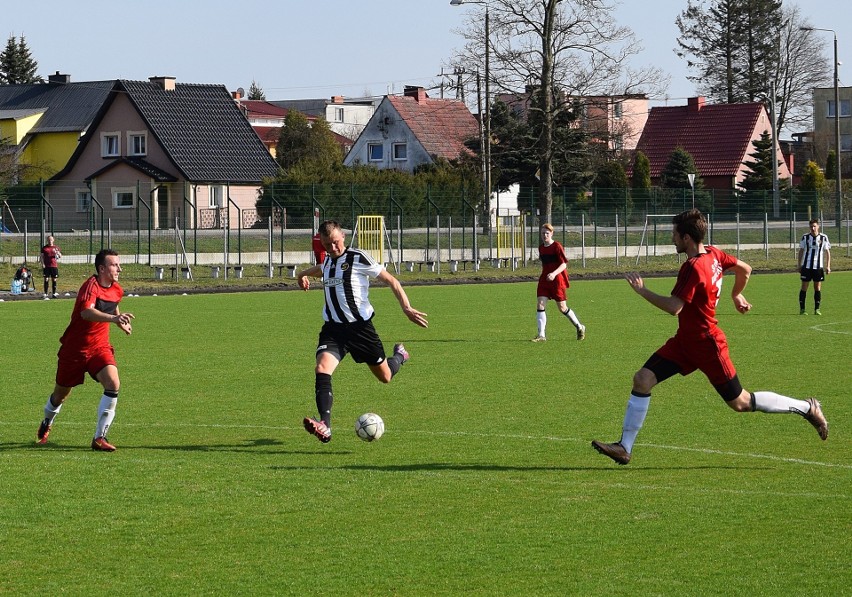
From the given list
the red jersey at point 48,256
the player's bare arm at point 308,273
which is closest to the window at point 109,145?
the red jersey at point 48,256

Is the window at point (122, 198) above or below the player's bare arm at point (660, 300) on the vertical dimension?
above

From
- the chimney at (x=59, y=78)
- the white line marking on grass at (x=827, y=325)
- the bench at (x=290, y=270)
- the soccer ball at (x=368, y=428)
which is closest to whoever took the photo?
the soccer ball at (x=368, y=428)

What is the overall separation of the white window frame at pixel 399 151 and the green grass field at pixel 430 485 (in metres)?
63.6

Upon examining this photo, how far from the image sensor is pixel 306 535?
731 cm

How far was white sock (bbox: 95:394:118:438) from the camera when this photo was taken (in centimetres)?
992

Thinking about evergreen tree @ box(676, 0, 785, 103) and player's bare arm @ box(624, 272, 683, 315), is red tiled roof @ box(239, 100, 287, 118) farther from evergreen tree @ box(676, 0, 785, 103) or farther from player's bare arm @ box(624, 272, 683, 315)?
player's bare arm @ box(624, 272, 683, 315)

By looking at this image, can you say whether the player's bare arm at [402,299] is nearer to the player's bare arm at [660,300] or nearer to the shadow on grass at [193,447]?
the shadow on grass at [193,447]

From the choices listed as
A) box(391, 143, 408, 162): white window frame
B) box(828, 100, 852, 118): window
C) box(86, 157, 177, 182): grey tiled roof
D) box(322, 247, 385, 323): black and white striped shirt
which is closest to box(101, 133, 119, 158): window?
box(86, 157, 177, 182): grey tiled roof

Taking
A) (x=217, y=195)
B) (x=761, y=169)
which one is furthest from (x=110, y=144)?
(x=761, y=169)

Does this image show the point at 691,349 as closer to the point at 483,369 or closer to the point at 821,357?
the point at 483,369

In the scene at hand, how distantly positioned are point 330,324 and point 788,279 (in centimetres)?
3166

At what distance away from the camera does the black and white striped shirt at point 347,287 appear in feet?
35.3

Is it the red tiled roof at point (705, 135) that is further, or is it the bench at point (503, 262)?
the red tiled roof at point (705, 135)

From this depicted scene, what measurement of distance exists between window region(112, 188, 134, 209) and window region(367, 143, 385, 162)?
21582 mm
